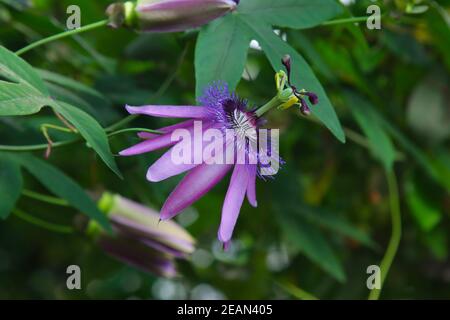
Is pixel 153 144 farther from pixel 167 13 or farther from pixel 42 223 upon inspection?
pixel 42 223

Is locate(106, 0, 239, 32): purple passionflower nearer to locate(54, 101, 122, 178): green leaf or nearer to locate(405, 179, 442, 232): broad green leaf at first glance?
locate(54, 101, 122, 178): green leaf

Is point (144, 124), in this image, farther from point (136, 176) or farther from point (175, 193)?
point (175, 193)

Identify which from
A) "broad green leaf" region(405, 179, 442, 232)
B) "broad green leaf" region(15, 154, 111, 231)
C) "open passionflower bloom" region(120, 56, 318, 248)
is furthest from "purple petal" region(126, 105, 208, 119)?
"broad green leaf" region(405, 179, 442, 232)

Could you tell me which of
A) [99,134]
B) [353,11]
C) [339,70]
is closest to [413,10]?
[353,11]

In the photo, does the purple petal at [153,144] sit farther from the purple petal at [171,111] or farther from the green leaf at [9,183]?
the green leaf at [9,183]

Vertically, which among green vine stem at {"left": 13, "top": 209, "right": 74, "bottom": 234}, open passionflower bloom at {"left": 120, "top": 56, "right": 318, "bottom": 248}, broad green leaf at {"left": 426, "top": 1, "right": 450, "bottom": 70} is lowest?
open passionflower bloom at {"left": 120, "top": 56, "right": 318, "bottom": 248}
